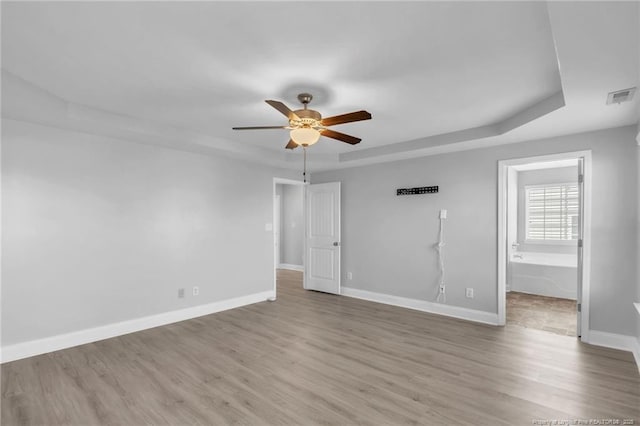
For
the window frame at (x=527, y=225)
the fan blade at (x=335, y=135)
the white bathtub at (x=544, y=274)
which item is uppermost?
the fan blade at (x=335, y=135)

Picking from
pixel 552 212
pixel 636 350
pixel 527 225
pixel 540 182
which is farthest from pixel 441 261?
pixel 540 182

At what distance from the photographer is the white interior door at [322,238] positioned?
240 inches

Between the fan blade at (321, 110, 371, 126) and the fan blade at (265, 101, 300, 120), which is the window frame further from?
the fan blade at (265, 101, 300, 120)

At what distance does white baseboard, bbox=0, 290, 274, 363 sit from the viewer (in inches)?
127

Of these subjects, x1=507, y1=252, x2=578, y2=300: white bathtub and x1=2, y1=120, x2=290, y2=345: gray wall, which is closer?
x1=2, y1=120, x2=290, y2=345: gray wall

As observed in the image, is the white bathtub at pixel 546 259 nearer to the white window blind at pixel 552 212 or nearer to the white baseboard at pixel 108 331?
the white window blind at pixel 552 212

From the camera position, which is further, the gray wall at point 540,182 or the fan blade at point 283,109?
the gray wall at point 540,182

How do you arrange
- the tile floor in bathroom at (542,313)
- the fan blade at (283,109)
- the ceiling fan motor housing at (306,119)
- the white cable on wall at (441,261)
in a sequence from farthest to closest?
1. the white cable on wall at (441,261)
2. the tile floor in bathroom at (542,313)
3. the ceiling fan motor housing at (306,119)
4. the fan blade at (283,109)

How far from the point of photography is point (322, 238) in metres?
6.29

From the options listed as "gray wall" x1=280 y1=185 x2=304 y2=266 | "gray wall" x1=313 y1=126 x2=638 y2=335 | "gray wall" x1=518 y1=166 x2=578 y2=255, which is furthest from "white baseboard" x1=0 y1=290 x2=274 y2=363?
"gray wall" x1=518 y1=166 x2=578 y2=255

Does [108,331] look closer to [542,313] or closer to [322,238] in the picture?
[322,238]

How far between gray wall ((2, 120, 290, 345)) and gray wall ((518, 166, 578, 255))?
5374mm

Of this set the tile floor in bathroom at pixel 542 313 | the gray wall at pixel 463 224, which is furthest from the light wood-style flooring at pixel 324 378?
the gray wall at pixel 463 224

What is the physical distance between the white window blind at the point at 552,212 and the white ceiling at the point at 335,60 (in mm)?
3085
